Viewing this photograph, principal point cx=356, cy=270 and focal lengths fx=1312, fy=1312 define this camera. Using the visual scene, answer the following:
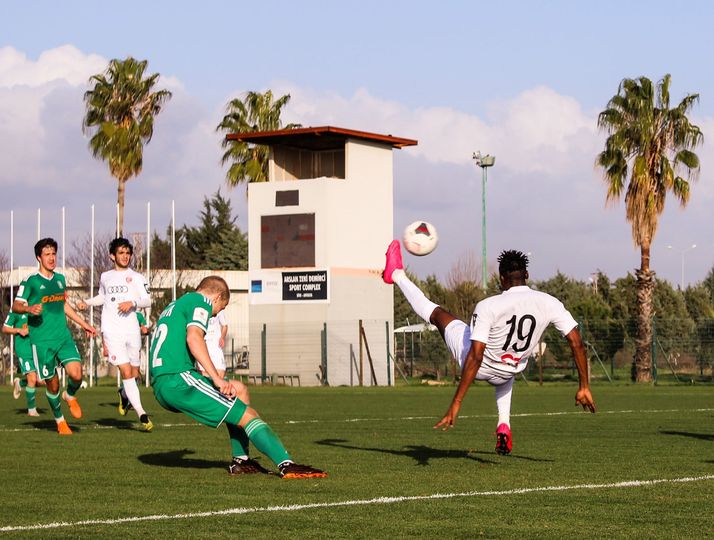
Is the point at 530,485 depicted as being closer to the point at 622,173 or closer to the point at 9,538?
the point at 9,538

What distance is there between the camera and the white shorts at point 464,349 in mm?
11742

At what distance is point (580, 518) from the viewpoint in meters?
8.05

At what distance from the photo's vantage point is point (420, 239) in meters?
14.8

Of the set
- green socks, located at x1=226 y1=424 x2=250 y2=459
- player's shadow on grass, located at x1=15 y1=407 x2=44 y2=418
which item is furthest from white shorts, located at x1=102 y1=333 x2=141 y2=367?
green socks, located at x1=226 y1=424 x2=250 y2=459

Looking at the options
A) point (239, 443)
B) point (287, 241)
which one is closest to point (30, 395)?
point (239, 443)

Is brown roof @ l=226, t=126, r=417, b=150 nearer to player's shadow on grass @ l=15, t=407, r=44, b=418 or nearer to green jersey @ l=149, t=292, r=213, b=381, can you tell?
player's shadow on grass @ l=15, t=407, r=44, b=418

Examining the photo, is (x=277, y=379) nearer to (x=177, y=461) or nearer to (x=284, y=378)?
(x=284, y=378)

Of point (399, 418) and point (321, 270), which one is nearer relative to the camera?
point (399, 418)

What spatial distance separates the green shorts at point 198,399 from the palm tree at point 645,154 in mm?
33979

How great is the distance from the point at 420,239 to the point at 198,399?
16.8ft

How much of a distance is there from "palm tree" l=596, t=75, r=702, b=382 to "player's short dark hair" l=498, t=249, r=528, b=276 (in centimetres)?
3203

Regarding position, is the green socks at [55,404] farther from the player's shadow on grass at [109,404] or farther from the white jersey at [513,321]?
the player's shadow on grass at [109,404]

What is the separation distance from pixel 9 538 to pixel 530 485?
4143 millimetres

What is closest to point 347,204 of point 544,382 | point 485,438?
point 544,382
